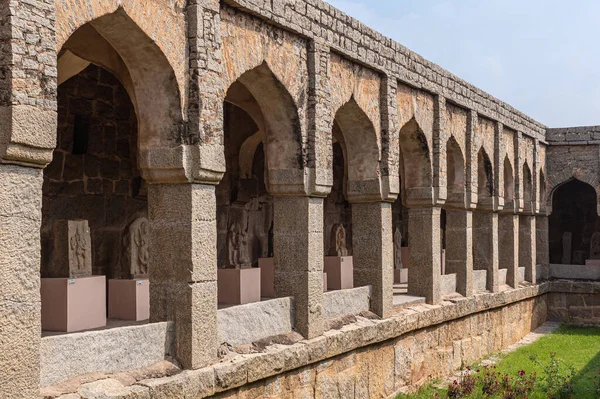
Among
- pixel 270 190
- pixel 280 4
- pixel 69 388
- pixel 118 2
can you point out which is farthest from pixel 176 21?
pixel 69 388

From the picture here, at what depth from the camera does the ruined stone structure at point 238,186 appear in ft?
15.3

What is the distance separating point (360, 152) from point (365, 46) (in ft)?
4.19

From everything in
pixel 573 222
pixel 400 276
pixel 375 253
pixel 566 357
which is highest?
pixel 573 222

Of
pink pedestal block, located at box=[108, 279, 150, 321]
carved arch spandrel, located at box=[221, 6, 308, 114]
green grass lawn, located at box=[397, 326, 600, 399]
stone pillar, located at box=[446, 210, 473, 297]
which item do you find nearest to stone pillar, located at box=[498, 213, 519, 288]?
green grass lawn, located at box=[397, 326, 600, 399]

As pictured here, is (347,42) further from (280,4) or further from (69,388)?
(69,388)

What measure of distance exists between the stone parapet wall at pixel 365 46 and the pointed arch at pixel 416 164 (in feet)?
2.25

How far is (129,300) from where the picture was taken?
7.05m

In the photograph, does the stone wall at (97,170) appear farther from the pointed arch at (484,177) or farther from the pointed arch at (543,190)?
the pointed arch at (543,190)

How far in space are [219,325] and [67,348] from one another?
1.63 meters

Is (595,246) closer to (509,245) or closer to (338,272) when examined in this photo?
(509,245)

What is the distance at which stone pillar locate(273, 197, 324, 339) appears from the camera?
24.8 ft

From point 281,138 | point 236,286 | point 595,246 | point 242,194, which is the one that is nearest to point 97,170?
point 236,286

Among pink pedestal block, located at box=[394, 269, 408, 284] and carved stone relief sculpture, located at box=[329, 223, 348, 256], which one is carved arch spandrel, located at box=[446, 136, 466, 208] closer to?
carved stone relief sculpture, located at box=[329, 223, 348, 256]

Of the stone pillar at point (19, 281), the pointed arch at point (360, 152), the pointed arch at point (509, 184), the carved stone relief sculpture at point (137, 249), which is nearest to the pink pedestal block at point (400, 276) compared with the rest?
the pointed arch at point (509, 184)
